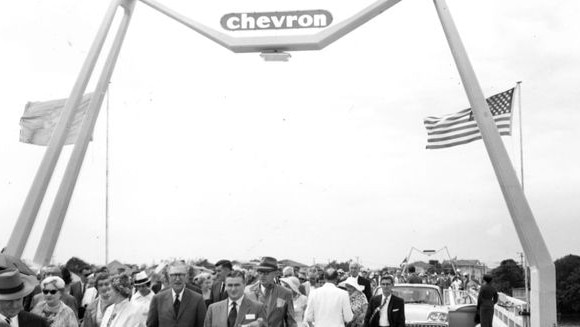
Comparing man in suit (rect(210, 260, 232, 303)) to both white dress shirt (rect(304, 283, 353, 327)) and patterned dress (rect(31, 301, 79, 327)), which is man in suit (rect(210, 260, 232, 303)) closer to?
white dress shirt (rect(304, 283, 353, 327))

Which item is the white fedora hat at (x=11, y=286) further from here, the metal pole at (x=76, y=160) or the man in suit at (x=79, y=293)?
the metal pole at (x=76, y=160)

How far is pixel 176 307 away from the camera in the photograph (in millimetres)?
8789

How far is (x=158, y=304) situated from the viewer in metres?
8.79

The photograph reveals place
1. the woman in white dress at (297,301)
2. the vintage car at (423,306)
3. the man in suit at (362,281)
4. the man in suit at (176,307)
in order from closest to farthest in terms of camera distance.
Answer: the man in suit at (176,307) < the woman in white dress at (297,301) < the man in suit at (362,281) < the vintage car at (423,306)

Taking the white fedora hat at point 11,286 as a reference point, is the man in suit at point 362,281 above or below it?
above

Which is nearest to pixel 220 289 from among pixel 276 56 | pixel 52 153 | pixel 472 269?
pixel 276 56

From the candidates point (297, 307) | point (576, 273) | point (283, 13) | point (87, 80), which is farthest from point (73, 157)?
point (576, 273)

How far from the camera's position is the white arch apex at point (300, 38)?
684 inches

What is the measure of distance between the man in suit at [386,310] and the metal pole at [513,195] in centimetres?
474

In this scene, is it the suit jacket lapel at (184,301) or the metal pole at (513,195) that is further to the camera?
the metal pole at (513,195)

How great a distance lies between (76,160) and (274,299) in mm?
10801

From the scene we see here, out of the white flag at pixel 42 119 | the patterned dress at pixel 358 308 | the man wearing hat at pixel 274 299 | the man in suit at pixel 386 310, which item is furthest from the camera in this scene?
the white flag at pixel 42 119

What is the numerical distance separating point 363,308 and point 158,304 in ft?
16.3

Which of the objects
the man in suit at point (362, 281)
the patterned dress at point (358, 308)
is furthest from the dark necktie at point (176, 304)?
the man in suit at point (362, 281)
